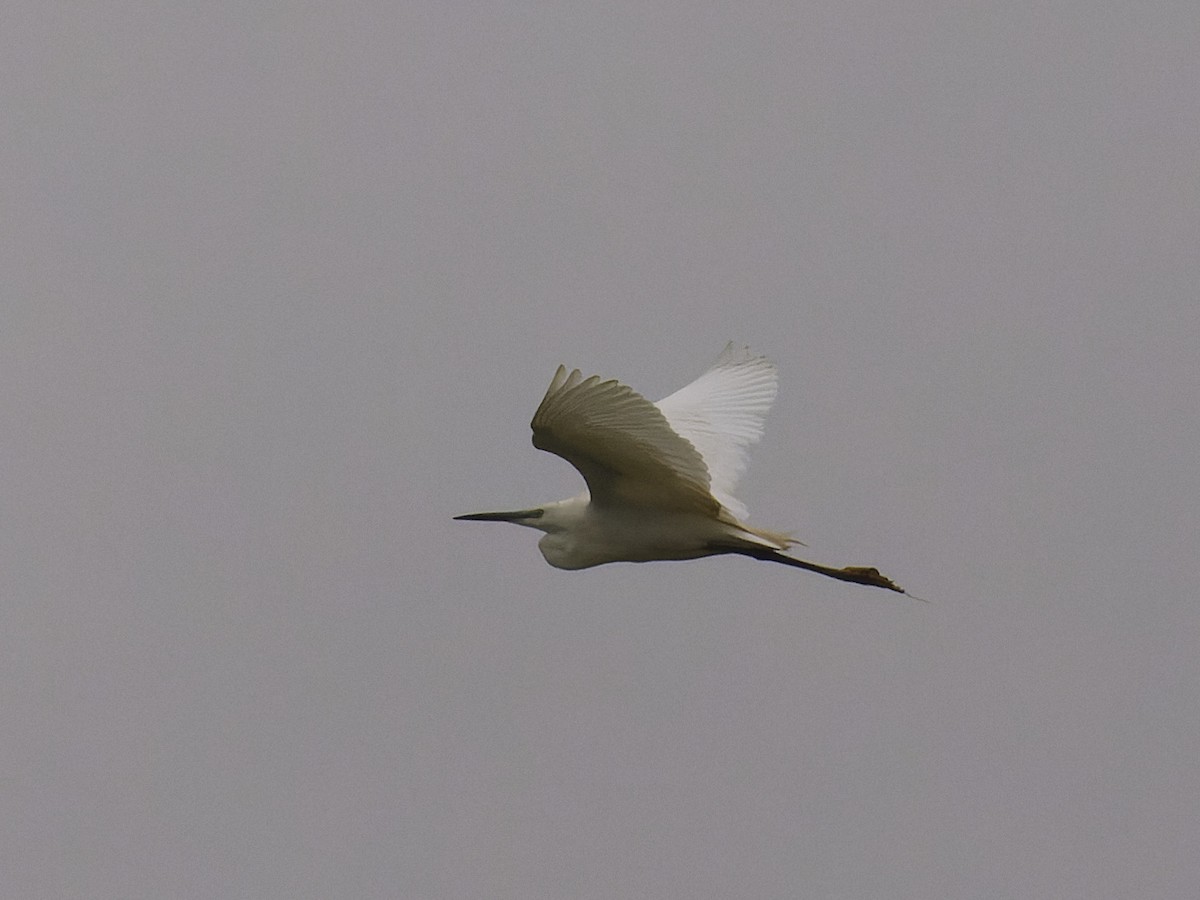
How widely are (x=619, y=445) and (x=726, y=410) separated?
307 cm

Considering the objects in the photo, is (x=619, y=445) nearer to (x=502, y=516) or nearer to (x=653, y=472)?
(x=653, y=472)

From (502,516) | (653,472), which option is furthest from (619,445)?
(502,516)

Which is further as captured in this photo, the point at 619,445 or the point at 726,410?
the point at 726,410

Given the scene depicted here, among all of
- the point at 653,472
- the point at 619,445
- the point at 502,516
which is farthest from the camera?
the point at 502,516

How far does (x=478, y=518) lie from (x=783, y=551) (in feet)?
7.25

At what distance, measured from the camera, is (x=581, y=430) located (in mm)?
11297

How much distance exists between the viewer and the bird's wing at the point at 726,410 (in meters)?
13.8

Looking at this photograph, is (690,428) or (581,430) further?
(690,428)

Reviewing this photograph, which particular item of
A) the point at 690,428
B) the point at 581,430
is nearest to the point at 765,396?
the point at 690,428

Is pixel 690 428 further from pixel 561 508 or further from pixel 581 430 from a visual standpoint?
pixel 581 430

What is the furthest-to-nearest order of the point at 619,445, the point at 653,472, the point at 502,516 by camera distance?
the point at 502,516, the point at 653,472, the point at 619,445

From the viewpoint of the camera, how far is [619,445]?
11547mm

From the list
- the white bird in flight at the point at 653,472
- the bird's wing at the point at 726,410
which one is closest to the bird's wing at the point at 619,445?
the white bird in flight at the point at 653,472

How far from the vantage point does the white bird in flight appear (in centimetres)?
1108
